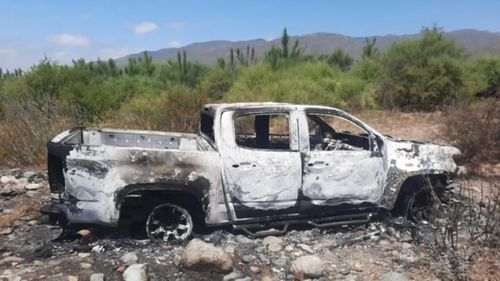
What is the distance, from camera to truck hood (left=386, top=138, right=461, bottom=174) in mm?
5703

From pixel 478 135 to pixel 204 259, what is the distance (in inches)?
285

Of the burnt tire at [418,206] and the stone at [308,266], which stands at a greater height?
the burnt tire at [418,206]

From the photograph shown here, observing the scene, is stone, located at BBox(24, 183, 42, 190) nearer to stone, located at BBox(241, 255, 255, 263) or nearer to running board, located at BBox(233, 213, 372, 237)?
running board, located at BBox(233, 213, 372, 237)

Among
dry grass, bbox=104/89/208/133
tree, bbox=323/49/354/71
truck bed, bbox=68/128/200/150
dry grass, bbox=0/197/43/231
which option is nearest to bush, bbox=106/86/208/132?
dry grass, bbox=104/89/208/133

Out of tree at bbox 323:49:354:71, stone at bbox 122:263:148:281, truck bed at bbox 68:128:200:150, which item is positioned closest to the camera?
stone at bbox 122:263:148:281

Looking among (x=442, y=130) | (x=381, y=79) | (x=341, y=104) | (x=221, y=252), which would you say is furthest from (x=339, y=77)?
(x=221, y=252)

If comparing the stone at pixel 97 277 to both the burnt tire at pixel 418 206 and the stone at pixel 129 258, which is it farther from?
the burnt tire at pixel 418 206

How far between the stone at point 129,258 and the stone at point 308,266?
5.59 ft

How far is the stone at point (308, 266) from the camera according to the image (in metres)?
4.56

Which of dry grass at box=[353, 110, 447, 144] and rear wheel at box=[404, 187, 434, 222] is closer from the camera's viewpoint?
rear wheel at box=[404, 187, 434, 222]

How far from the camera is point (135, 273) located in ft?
14.3

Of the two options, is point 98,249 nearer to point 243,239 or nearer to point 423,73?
point 243,239

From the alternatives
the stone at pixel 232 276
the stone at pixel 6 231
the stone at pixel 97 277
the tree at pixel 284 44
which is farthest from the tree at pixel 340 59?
the stone at pixel 97 277

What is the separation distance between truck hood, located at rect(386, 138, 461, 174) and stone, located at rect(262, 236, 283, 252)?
178 cm
